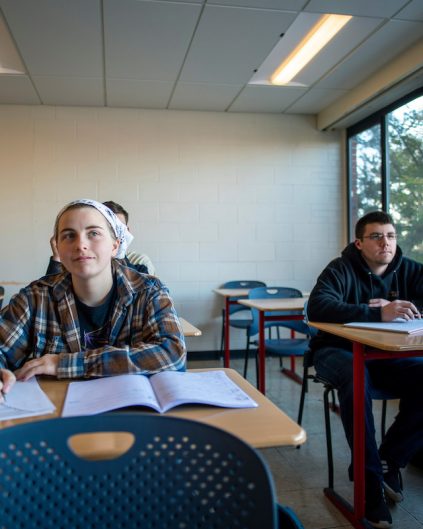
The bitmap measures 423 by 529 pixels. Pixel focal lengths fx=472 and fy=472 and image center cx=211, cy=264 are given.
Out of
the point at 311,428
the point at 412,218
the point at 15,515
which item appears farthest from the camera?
the point at 412,218

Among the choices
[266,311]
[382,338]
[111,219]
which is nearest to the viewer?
[111,219]

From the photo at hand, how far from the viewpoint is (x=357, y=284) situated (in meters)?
2.38

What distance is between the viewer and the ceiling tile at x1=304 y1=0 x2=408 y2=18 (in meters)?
2.94

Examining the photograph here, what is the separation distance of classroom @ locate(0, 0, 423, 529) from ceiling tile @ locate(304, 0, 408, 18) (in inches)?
1.1

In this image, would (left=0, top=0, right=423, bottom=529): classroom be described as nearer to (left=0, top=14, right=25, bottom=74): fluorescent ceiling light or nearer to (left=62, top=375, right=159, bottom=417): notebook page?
(left=0, top=14, right=25, bottom=74): fluorescent ceiling light

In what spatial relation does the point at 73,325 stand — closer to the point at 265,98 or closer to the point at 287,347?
the point at 287,347

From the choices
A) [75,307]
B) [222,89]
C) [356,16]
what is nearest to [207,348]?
[222,89]

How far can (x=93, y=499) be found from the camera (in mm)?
597

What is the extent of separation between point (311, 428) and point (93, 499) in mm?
2472

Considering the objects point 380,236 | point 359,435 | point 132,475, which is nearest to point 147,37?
point 380,236

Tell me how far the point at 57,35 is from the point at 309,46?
188 cm

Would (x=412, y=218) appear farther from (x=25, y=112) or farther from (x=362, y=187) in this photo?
(x=25, y=112)

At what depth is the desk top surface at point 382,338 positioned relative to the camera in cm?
157

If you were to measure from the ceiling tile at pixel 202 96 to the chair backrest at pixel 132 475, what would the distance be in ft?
13.4
